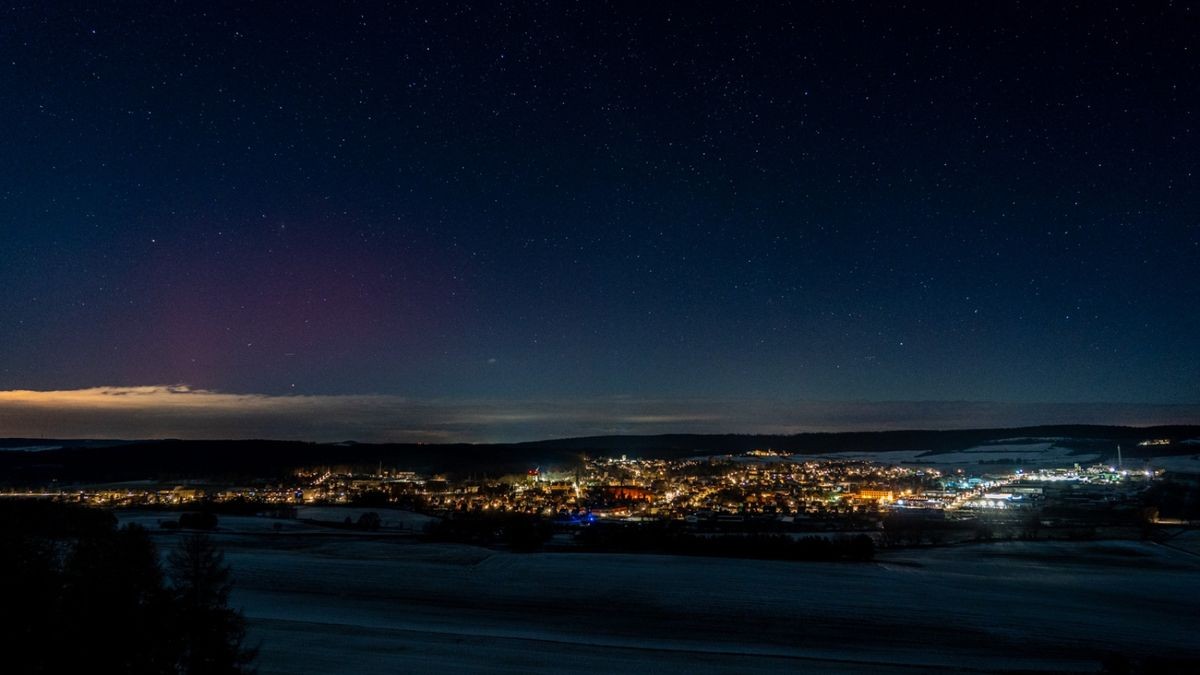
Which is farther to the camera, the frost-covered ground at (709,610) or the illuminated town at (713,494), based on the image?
the illuminated town at (713,494)

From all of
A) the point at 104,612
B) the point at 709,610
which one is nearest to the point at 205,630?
the point at 104,612

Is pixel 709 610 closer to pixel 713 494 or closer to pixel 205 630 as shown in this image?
pixel 205 630

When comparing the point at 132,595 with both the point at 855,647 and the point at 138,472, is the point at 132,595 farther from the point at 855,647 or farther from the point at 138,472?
the point at 138,472

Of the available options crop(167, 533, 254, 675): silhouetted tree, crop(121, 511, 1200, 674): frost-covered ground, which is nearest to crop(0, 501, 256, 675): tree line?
crop(167, 533, 254, 675): silhouetted tree

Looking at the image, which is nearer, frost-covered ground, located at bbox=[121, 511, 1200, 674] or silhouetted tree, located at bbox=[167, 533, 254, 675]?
silhouetted tree, located at bbox=[167, 533, 254, 675]

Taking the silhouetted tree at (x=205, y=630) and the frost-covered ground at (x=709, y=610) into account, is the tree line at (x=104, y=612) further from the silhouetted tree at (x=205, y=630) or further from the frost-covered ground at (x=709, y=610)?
the frost-covered ground at (x=709, y=610)

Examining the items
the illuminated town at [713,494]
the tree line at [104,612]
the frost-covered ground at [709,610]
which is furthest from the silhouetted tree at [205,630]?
the illuminated town at [713,494]

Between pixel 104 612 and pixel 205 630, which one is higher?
pixel 104 612

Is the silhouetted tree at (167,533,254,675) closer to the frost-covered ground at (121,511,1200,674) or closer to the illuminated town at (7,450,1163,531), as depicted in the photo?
the frost-covered ground at (121,511,1200,674)

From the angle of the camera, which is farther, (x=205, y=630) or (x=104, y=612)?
(x=205, y=630)

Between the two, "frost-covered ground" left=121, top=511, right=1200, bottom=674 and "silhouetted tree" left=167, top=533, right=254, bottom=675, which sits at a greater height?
"silhouetted tree" left=167, top=533, right=254, bottom=675
